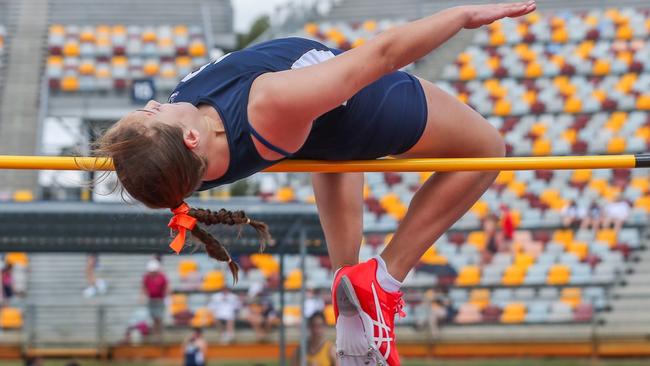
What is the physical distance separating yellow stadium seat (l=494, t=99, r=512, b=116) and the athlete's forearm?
13048mm

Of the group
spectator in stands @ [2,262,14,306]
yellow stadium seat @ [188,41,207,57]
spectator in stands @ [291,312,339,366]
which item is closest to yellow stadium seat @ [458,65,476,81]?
yellow stadium seat @ [188,41,207,57]

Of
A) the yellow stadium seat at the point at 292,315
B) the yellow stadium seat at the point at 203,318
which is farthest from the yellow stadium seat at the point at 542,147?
the yellow stadium seat at the point at 203,318

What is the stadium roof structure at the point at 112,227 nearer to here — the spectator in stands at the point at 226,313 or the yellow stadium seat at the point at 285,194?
the spectator in stands at the point at 226,313

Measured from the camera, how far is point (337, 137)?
3.31 meters

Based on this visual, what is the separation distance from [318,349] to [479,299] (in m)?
3.49

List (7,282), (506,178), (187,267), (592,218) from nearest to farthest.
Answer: (7,282)
(592,218)
(187,267)
(506,178)

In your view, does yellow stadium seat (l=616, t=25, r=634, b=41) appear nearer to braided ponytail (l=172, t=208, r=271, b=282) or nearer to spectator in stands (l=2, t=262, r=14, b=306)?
spectator in stands (l=2, t=262, r=14, b=306)

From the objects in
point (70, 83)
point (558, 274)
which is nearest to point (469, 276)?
point (558, 274)

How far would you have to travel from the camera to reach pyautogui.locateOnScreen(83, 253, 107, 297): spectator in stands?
13.9m

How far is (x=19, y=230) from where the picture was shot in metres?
8.45

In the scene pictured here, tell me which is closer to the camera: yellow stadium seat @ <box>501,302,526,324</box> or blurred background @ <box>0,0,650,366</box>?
blurred background @ <box>0,0,650,366</box>

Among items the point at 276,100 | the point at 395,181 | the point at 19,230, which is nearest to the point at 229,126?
the point at 276,100

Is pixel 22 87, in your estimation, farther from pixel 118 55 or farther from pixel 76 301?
pixel 76 301

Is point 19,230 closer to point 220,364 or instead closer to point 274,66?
point 220,364
